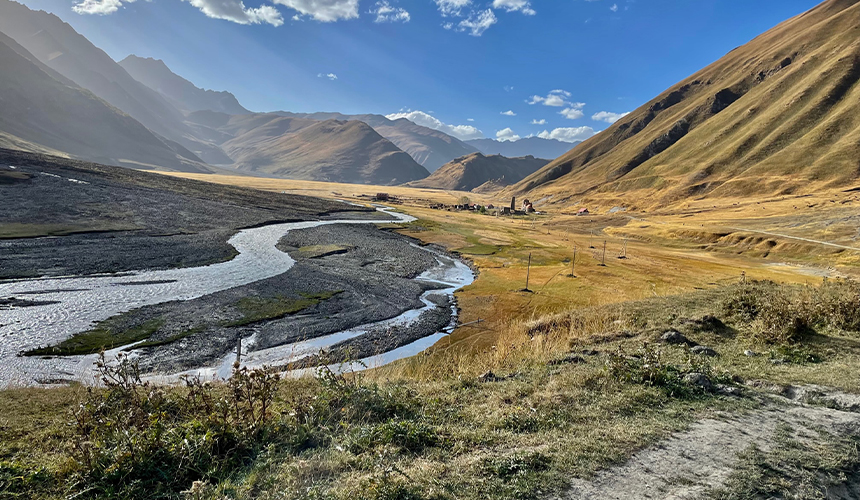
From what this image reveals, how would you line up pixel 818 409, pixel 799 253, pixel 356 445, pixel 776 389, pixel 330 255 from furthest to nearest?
Result: pixel 799 253, pixel 330 255, pixel 776 389, pixel 818 409, pixel 356 445

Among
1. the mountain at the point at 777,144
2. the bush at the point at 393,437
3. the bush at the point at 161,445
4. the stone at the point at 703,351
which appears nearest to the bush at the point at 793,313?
the stone at the point at 703,351

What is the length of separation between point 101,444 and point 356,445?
12.6 feet

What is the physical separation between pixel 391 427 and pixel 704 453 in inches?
216

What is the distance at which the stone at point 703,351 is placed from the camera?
12.7 m

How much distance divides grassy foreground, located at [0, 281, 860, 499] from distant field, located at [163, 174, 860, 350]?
56.4 feet

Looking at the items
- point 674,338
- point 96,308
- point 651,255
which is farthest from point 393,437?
point 651,255

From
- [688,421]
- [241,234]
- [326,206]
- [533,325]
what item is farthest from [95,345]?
[326,206]

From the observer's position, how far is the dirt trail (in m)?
5.77

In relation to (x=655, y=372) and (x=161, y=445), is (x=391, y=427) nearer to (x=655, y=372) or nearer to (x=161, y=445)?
(x=161, y=445)

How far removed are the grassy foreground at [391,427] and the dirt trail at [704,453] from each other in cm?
28

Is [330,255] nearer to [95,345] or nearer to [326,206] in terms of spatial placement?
[95,345]

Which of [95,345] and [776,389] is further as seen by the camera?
[95,345]

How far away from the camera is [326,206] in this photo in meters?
125

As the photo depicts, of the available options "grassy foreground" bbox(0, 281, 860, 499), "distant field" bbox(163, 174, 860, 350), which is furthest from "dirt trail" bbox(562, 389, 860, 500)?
"distant field" bbox(163, 174, 860, 350)
